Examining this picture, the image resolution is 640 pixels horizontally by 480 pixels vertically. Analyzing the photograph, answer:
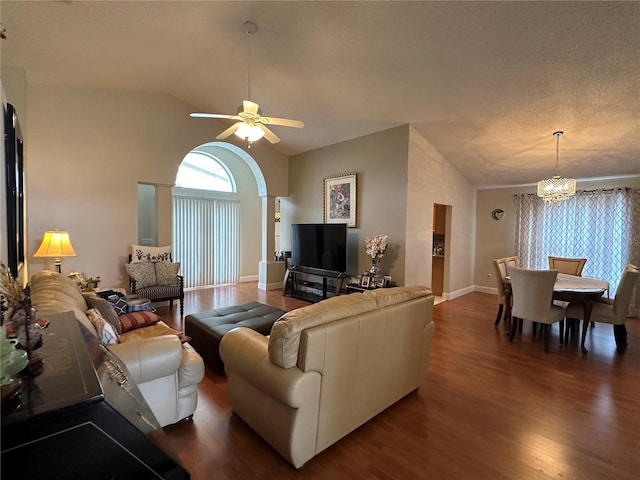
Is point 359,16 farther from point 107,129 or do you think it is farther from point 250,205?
point 250,205

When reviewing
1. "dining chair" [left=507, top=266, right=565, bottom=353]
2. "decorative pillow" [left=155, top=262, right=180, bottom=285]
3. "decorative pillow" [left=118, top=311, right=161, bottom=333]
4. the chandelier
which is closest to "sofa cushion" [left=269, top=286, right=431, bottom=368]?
"decorative pillow" [left=118, top=311, right=161, bottom=333]

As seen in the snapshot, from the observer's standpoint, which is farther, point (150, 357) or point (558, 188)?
point (558, 188)

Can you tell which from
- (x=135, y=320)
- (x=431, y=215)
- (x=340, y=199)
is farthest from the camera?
(x=340, y=199)

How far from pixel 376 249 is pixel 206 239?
4.02 meters

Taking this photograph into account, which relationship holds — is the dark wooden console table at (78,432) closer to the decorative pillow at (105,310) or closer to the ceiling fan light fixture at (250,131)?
the decorative pillow at (105,310)

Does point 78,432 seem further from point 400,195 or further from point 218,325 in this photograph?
point 400,195

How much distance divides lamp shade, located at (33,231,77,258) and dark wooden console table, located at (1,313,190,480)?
3715 millimetres

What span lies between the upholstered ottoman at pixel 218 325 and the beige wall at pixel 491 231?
5307mm

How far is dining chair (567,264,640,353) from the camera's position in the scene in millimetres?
3494

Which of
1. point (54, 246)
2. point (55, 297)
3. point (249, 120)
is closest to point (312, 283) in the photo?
point (249, 120)

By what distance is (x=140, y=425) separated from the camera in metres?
0.92

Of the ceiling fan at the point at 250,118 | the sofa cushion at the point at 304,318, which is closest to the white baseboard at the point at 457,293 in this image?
the sofa cushion at the point at 304,318

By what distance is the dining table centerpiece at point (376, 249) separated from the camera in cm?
485

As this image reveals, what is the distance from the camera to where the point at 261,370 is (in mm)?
1812
